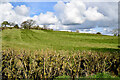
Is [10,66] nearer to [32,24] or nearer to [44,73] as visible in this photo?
[44,73]

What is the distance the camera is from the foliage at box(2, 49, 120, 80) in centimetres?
579

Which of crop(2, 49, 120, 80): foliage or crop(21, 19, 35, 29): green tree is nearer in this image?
crop(2, 49, 120, 80): foliage

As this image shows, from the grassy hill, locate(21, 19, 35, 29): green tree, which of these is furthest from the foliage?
locate(21, 19, 35, 29): green tree

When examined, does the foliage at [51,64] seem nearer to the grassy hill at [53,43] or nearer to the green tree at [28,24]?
the grassy hill at [53,43]

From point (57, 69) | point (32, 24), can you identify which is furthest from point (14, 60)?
point (32, 24)

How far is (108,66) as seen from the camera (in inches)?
271

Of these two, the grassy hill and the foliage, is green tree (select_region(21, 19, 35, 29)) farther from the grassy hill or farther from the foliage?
the foliage

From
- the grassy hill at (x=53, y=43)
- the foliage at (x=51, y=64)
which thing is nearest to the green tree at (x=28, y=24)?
the grassy hill at (x=53, y=43)

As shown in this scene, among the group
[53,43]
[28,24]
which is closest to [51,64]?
[53,43]

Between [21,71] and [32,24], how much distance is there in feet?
188

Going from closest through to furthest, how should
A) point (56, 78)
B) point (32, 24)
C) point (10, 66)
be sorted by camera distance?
point (10, 66) → point (56, 78) → point (32, 24)

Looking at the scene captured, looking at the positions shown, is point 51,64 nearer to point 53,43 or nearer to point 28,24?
point 53,43

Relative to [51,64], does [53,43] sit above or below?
below

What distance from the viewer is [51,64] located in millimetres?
5914
